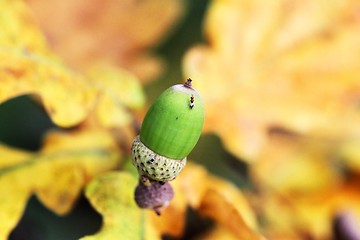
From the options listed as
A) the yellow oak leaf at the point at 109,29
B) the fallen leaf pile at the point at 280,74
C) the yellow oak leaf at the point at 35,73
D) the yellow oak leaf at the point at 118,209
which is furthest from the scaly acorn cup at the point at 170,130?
the yellow oak leaf at the point at 109,29

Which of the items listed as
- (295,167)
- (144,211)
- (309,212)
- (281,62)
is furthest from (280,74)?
(144,211)

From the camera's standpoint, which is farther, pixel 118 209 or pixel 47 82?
pixel 47 82

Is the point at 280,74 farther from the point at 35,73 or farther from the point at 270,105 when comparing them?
the point at 35,73

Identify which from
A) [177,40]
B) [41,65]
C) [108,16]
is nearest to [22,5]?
[41,65]

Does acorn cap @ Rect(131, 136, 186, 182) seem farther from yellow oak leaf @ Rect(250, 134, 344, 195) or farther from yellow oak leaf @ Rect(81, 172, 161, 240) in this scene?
yellow oak leaf @ Rect(250, 134, 344, 195)

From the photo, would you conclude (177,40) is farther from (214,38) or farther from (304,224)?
(304,224)

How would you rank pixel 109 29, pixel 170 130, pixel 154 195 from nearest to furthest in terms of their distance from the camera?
pixel 170 130
pixel 154 195
pixel 109 29

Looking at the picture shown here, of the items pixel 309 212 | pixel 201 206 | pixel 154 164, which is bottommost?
pixel 309 212
